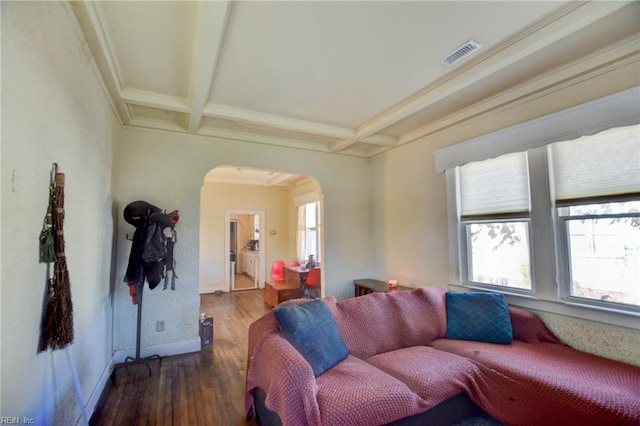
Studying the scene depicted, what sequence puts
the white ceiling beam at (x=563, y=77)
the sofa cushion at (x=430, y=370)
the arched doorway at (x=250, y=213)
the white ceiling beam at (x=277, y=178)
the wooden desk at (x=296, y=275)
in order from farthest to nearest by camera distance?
the arched doorway at (x=250, y=213) < the white ceiling beam at (x=277, y=178) < the wooden desk at (x=296, y=275) < the white ceiling beam at (x=563, y=77) < the sofa cushion at (x=430, y=370)

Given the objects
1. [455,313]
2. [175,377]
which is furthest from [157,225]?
[455,313]

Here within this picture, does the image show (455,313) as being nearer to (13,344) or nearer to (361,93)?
(361,93)

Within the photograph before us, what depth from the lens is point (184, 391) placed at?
2.57 m

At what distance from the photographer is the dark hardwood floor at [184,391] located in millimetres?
2191

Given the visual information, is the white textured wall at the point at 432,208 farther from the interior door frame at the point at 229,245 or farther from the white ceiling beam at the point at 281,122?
the interior door frame at the point at 229,245

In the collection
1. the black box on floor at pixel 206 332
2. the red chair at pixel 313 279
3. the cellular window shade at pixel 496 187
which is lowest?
the black box on floor at pixel 206 332

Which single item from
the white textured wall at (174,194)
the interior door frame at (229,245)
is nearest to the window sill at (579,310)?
the white textured wall at (174,194)

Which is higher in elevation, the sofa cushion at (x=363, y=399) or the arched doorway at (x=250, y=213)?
the arched doorway at (x=250, y=213)

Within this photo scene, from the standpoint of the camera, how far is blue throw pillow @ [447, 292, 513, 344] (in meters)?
2.54

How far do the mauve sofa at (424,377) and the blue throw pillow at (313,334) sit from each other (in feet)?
0.14

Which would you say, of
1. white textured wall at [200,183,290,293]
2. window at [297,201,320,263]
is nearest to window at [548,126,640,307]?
window at [297,201,320,263]

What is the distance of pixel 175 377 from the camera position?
2.83 m

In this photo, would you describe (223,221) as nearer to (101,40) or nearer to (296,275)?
(296,275)

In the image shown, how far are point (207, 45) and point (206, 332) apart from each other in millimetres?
3220
